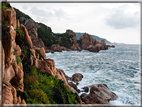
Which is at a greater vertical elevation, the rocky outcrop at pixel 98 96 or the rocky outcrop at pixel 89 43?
the rocky outcrop at pixel 89 43

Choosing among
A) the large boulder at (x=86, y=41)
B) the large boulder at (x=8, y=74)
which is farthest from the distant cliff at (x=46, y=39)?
the large boulder at (x=8, y=74)

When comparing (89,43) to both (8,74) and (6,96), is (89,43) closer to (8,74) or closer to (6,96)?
(8,74)

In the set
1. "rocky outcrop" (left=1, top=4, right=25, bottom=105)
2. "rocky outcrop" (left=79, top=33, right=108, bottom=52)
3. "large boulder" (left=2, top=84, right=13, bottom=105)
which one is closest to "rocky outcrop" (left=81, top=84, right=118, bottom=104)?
"rocky outcrop" (left=1, top=4, right=25, bottom=105)

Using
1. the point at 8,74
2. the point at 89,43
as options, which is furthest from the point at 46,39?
the point at 8,74

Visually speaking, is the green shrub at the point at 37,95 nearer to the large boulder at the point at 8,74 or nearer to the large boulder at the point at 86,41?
the large boulder at the point at 8,74

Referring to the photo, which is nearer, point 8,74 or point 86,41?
point 8,74

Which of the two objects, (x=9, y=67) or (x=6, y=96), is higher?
(x=9, y=67)

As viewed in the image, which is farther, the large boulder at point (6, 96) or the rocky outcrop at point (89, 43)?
the rocky outcrop at point (89, 43)

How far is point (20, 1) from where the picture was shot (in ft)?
12.4

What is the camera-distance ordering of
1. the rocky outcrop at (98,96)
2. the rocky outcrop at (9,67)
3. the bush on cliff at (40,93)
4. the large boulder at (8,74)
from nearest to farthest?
1. the rocky outcrop at (9,67)
2. the large boulder at (8,74)
3. the bush on cliff at (40,93)
4. the rocky outcrop at (98,96)

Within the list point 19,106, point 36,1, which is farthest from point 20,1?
point 19,106

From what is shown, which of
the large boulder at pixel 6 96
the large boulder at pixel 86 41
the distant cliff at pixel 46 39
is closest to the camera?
the large boulder at pixel 6 96

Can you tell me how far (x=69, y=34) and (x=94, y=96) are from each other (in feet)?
259

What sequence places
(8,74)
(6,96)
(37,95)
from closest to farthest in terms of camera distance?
(6,96) < (8,74) < (37,95)
